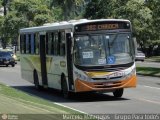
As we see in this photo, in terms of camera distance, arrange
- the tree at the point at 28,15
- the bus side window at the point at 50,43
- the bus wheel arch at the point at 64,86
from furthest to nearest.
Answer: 1. the tree at the point at 28,15
2. the bus side window at the point at 50,43
3. the bus wheel arch at the point at 64,86

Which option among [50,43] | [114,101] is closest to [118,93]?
[114,101]

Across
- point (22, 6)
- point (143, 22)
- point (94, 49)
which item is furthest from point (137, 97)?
point (22, 6)

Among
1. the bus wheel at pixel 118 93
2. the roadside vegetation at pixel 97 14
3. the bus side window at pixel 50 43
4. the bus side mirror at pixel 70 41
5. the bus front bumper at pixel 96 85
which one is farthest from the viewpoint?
the roadside vegetation at pixel 97 14

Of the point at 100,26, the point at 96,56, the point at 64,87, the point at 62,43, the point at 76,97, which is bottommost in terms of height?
the point at 76,97

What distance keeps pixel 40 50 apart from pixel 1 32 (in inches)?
2537

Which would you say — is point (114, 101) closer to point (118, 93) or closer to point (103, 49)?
point (118, 93)

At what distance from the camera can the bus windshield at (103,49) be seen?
19672 mm

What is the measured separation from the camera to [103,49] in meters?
19.9

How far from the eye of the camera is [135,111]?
53.0 ft

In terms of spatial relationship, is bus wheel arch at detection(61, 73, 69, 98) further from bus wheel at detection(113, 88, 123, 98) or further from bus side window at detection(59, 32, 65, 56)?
bus wheel at detection(113, 88, 123, 98)

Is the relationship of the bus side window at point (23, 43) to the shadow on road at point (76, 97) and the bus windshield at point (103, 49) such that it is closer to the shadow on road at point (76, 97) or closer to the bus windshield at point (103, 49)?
the shadow on road at point (76, 97)

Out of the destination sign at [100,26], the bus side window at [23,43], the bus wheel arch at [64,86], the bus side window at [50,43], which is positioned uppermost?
the destination sign at [100,26]

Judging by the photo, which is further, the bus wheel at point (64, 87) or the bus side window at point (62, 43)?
the bus side window at point (62, 43)

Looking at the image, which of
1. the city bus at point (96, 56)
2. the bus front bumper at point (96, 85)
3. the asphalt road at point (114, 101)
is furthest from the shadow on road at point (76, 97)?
the bus front bumper at point (96, 85)
